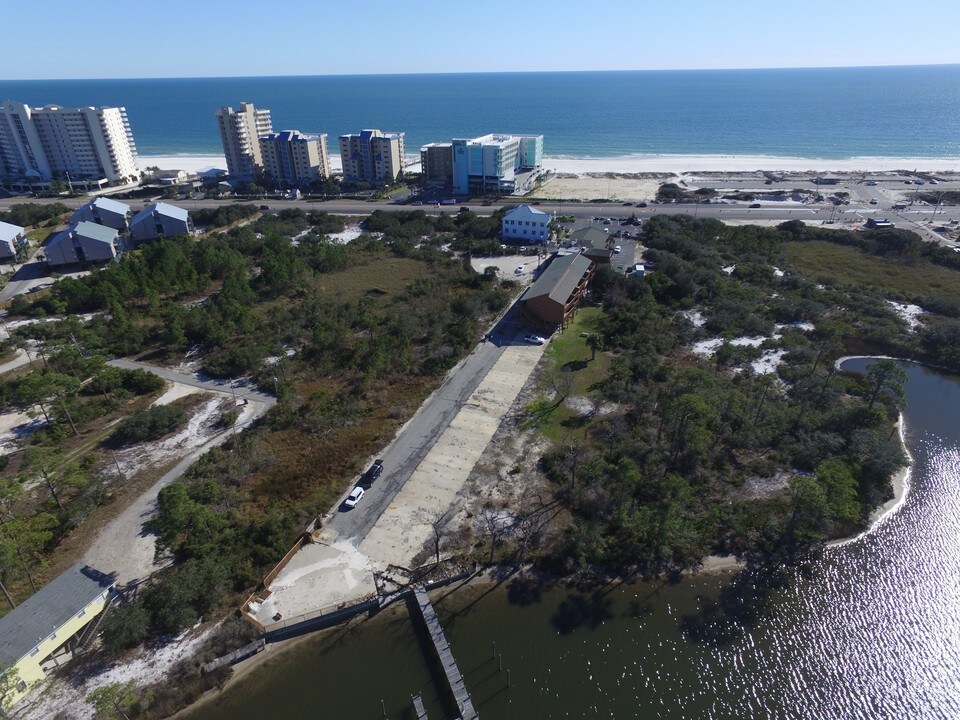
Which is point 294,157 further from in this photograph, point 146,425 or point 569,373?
point 569,373

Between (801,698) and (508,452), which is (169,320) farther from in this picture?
(801,698)

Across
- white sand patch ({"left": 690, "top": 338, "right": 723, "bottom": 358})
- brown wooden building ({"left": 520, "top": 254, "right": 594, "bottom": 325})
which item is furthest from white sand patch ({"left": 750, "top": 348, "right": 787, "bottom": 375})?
brown wooden building ({"left": 520, "top": 254, "right": 594, "bottom": 325})

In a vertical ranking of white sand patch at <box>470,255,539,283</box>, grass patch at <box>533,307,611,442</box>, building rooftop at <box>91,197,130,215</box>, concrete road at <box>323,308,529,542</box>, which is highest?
building rooftop at <box>91,197,130,215</box>

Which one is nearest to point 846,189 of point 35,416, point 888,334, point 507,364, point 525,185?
point 525,185

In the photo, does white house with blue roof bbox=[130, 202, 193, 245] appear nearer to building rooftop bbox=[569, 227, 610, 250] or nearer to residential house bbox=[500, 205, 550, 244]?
residential house bbox=[500, 205, 550, 244]

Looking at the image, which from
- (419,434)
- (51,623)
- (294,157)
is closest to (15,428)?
(51,623)

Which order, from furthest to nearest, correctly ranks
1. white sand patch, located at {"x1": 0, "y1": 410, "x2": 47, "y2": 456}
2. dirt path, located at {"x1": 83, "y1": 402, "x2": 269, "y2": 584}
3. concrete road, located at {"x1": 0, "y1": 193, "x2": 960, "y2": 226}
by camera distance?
concrete road, located at {"x1": 0, "y1": 193, "x2": 960, "y2": 226}
white sand patch, located at {"x1": 0, "y1": 410, "x2": 47, "y2": 456}
dirt path, located at {"x1": 83, "y1": 402, "x2": 269, "y2": 584}

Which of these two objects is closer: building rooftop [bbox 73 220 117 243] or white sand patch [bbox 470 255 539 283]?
white sand patch [bbox 470 255 539 283]

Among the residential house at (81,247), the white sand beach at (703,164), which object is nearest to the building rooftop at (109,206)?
the residential house at (81,247)
